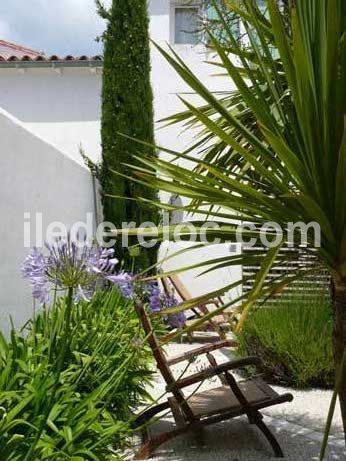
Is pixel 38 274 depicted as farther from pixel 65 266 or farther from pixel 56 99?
pixel 56 99

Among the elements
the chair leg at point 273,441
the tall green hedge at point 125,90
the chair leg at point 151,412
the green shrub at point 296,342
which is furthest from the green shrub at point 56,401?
the tall green hedge at point 125,90

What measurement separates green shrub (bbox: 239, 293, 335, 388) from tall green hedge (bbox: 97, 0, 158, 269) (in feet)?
9.93

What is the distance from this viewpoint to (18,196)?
539 cm

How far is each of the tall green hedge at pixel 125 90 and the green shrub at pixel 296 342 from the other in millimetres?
3026

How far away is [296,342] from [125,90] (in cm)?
472

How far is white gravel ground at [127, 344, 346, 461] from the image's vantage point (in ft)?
11.4

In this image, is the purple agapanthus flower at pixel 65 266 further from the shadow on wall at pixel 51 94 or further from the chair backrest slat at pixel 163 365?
the shadow on wall at pixel 51 94

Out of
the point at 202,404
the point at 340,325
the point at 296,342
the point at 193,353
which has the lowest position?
the point at 202,404

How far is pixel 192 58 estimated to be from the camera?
9.24m

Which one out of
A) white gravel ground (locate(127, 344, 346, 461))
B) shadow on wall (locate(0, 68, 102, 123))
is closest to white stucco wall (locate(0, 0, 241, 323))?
shadow on wall (locate(0, 68, 102, 123))

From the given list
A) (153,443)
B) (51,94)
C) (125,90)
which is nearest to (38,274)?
(153,443)

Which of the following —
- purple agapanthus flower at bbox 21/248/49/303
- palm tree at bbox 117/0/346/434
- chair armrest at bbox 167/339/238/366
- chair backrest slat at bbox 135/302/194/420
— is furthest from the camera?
chair armrest at bbox 167/339/238/366

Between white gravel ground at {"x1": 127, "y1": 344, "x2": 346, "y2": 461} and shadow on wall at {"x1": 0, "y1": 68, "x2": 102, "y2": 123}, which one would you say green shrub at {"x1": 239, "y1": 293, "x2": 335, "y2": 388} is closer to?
white gravel ground at {"x1": 127, "y1": 344, "x2": 346, "y2": 461}

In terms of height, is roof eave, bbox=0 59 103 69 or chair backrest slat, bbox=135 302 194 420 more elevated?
roof eave, bbox=0 59 103 69
